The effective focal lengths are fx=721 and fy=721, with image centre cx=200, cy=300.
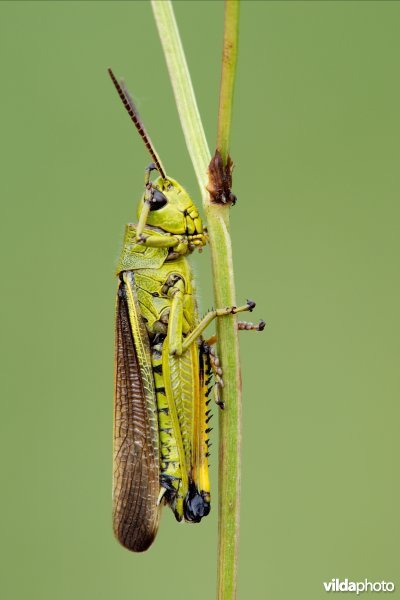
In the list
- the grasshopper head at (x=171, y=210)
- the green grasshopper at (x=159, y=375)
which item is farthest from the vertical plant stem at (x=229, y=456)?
the grasshopper head at (x=171, y=210)

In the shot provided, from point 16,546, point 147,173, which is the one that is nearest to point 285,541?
point 16,546

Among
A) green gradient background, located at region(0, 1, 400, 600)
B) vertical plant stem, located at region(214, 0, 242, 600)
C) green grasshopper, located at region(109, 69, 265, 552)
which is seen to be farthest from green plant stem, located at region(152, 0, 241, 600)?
green gradient background, located at region(0, 1, 400, 600)

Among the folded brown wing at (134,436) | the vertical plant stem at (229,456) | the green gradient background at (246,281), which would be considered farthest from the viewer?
the green gradient background at (246,281)

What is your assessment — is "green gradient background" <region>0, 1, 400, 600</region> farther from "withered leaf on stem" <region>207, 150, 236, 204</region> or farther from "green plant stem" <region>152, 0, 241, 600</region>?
"withered leaf on stem" <region>207, 150, 236, 204</region>

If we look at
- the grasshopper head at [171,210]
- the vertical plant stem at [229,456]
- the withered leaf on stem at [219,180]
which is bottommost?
the vertical plant stem at [229,456]

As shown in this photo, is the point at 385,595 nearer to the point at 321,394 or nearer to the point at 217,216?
the point at 321,394

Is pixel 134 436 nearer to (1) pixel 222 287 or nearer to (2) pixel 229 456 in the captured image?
(2) pixel 229 456

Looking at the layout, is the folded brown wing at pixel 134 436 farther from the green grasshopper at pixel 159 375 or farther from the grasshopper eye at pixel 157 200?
the grasshopper eye at pixel 157 200
